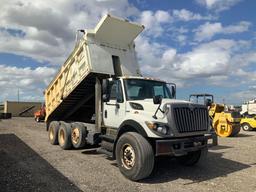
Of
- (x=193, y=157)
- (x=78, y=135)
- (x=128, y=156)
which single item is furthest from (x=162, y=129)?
(x=78, y=135)

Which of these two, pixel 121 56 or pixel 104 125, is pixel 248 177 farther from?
pixel 121 56

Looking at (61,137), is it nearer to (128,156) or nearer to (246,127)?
(128,156)

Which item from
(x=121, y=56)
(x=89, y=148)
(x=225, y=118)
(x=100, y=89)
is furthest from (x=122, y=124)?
(x=225, y=118)

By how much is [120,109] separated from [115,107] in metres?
0.27

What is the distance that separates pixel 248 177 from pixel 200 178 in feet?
4.05

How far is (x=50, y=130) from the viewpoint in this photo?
12969 mm

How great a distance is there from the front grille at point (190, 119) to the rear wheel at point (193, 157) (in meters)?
1.01

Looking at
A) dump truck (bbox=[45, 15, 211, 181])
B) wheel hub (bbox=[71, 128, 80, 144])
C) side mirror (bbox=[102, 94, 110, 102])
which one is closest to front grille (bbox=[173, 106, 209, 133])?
dump truck (bbox=[45, 15, 211, 181])

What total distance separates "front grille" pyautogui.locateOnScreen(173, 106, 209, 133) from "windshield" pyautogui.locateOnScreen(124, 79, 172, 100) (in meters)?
1.46

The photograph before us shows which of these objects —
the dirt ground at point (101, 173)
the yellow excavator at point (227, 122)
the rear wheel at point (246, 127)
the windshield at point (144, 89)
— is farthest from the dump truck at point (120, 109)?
the rear wheel at point (246, 127)

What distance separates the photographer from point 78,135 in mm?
10555

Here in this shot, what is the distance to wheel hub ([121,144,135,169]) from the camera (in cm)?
746

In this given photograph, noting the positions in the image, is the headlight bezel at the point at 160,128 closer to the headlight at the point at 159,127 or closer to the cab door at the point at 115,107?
the headlight at the point at 159,127

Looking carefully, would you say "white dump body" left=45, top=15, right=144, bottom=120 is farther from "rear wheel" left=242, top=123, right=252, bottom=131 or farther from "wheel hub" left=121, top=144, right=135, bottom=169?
"rear wheel" left=242, top=123, right=252, bottom=131
